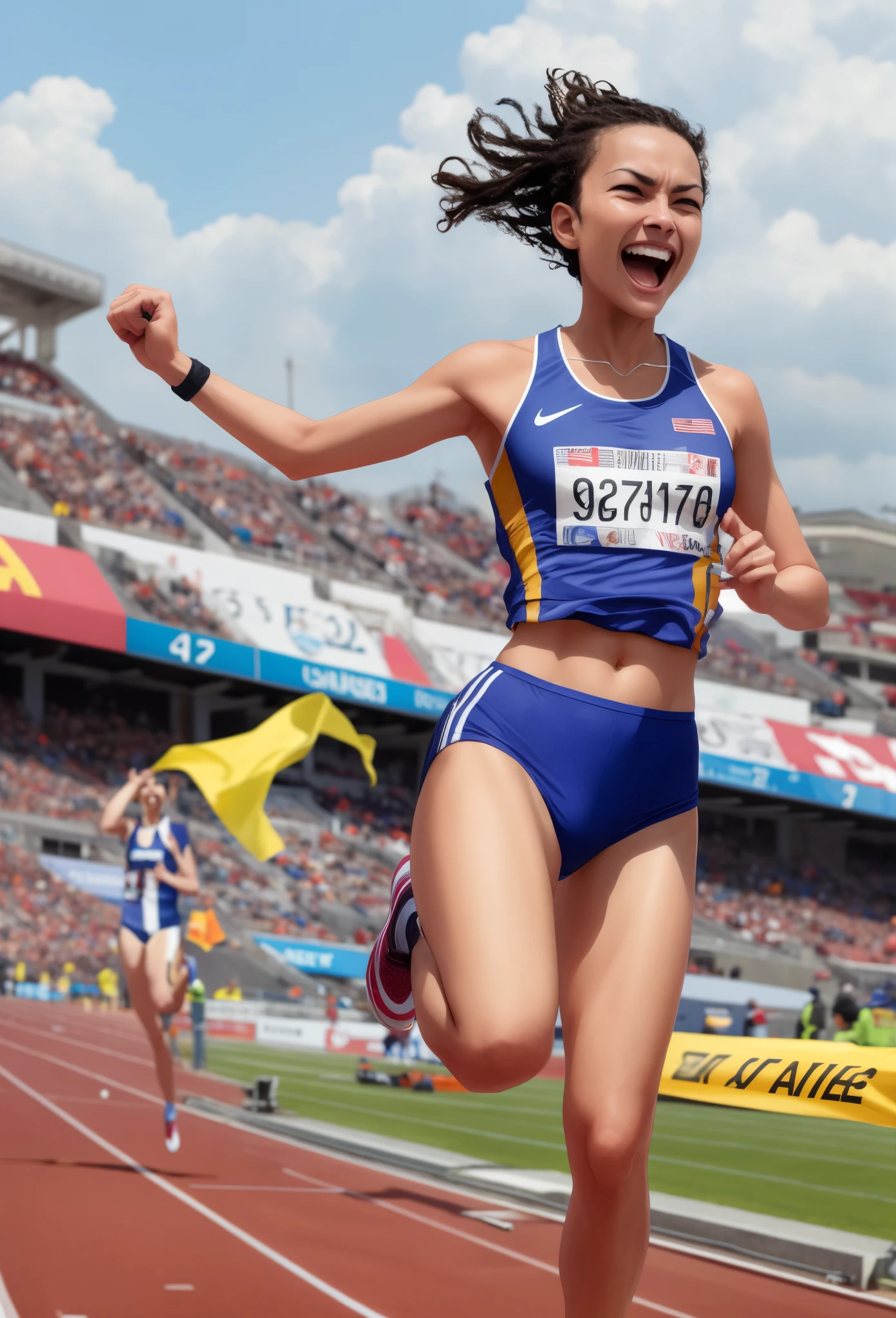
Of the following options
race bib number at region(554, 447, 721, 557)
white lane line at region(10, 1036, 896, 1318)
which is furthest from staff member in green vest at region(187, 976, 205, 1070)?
race bib number at region(554, 447, 721, 557)

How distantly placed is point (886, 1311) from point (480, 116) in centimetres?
425

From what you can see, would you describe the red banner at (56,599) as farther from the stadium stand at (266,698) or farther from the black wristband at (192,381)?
the black wristband at (192,381)

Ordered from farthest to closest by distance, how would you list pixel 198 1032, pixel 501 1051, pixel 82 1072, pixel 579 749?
pixel 198 1032
pixel 82 1072
pixel 579 749
pixel 501 1051

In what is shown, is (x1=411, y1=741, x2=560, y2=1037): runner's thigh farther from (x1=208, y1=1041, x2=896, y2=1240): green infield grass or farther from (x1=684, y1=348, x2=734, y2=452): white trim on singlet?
(x1=208, y1=1041, x2=896, y2=1240): green infield grass

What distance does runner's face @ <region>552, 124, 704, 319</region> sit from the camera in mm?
2771

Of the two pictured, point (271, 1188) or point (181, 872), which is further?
point (181, 872)

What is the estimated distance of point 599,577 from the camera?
104 inches

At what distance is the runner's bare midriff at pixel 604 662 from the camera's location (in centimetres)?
266

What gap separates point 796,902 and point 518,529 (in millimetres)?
35306

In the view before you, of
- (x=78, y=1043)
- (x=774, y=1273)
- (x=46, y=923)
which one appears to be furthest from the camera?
(x=46, y=923)

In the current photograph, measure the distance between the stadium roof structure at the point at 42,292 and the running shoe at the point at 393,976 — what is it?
128 feet

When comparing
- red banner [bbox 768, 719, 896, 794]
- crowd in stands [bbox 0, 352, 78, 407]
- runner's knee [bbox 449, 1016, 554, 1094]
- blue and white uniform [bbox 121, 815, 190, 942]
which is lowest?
runner's knee [bbox 449, 1016, 554, 1094]

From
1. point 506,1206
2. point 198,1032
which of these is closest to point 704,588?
point 506,1206

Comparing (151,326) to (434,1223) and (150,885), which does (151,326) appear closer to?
(434,1223)
